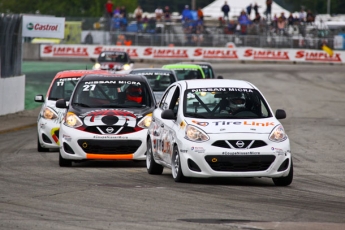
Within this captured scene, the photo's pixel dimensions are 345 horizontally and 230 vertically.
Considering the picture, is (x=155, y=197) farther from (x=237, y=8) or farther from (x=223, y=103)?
(x=237, y=8)

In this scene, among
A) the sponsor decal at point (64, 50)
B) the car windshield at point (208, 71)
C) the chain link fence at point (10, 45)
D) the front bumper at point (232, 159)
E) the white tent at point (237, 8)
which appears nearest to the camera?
the front bumper at point (232, 159)

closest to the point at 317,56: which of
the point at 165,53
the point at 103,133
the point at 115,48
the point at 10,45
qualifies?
the point at 165,53

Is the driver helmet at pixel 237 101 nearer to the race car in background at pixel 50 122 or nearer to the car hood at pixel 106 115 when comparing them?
the car hood at pixel 106 115

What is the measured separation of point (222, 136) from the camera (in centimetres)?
1186

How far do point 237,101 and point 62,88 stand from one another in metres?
6.02

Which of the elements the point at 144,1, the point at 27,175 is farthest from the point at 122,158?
the point at 144,1

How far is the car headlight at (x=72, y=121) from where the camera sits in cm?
1453

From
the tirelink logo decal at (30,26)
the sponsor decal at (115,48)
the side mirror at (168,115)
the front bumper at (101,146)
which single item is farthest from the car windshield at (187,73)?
the sponsor decal at (115,48)

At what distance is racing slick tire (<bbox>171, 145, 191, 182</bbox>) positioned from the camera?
1220 cm

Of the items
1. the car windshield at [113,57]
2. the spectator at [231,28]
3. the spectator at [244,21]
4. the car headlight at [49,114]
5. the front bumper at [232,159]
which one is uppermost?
the front bumper at [232,159]

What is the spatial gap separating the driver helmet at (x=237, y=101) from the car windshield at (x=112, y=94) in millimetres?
2921

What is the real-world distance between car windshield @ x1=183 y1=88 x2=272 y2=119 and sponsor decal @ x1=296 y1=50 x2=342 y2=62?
161 ft

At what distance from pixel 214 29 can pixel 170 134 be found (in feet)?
165

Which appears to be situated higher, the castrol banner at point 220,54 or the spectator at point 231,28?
the spectator at point 231,28
